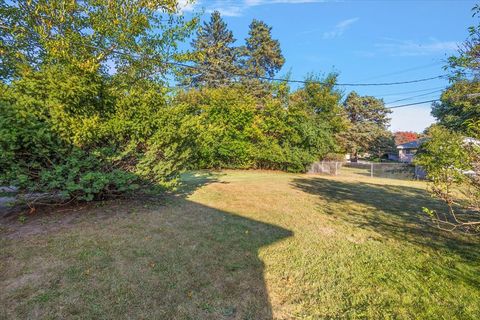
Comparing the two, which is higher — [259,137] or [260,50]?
[260,50]

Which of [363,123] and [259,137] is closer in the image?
[259,137]

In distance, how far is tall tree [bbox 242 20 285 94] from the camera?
35.5 m

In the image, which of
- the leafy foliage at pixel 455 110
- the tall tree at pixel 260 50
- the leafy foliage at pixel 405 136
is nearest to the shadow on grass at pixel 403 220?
the leafy foliage at pixel 455 110

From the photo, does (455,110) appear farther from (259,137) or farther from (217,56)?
(217,56)

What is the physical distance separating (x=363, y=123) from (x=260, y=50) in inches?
672

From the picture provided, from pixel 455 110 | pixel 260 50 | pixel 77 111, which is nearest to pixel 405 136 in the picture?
pixel 455 110

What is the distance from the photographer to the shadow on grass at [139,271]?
2.36 metres

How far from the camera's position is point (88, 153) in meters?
4.79

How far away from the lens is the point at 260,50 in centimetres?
3541

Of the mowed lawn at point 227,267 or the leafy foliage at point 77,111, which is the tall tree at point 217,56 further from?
the mowed lawn at point 227,267

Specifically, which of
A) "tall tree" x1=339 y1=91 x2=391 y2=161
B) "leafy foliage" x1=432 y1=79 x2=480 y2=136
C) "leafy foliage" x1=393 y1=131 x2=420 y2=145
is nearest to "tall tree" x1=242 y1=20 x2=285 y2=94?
"tall tree" x1=339 y1=91 x2=391 y2=161

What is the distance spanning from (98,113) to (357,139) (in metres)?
30.9

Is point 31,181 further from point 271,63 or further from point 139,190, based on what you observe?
point 271,63

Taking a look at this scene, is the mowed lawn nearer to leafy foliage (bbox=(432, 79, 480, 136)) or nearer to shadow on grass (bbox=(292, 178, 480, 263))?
shadow on grass (bbox=(292, 178, 480, 263))
